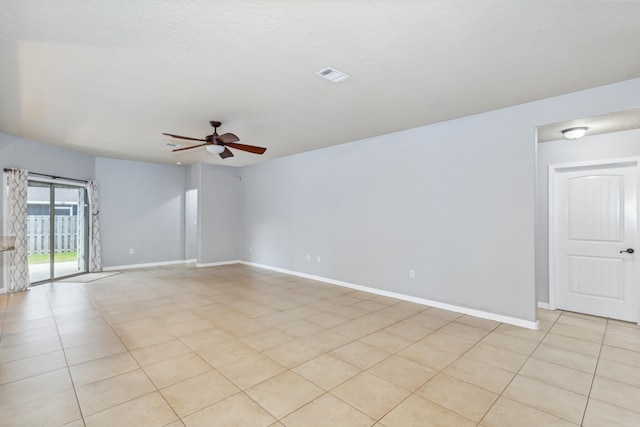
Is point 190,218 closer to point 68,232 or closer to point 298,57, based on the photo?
point 68,232

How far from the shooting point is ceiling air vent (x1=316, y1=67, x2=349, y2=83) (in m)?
2.93

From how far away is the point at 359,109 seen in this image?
401 centimetres

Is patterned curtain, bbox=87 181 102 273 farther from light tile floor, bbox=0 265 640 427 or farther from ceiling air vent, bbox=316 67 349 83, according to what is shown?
ceiling air vent, bbox=316 67 349 83

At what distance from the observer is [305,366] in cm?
279

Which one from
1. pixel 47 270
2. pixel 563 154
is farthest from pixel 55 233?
pixel 563 154

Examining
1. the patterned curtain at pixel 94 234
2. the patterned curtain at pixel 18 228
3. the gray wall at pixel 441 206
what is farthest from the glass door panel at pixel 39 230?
the gray wall at pixel 441 206

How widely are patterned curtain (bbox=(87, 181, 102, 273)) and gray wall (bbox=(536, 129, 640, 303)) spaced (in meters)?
8.68

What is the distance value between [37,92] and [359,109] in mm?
3806

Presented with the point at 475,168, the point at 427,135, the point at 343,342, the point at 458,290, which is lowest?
the point at 343,342

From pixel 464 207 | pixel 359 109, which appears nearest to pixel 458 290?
pixel 464 207

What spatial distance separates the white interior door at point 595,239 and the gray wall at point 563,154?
9cm

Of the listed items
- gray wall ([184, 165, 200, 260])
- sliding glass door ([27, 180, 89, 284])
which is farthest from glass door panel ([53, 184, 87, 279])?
gray wall ([184, 165, 200, 260])

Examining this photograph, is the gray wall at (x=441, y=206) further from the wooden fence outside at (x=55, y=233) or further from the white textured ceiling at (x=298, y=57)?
the wooden fence outside at (x=55, y=233)

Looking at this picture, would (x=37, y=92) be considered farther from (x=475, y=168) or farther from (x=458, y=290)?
(x=458, y=290)
